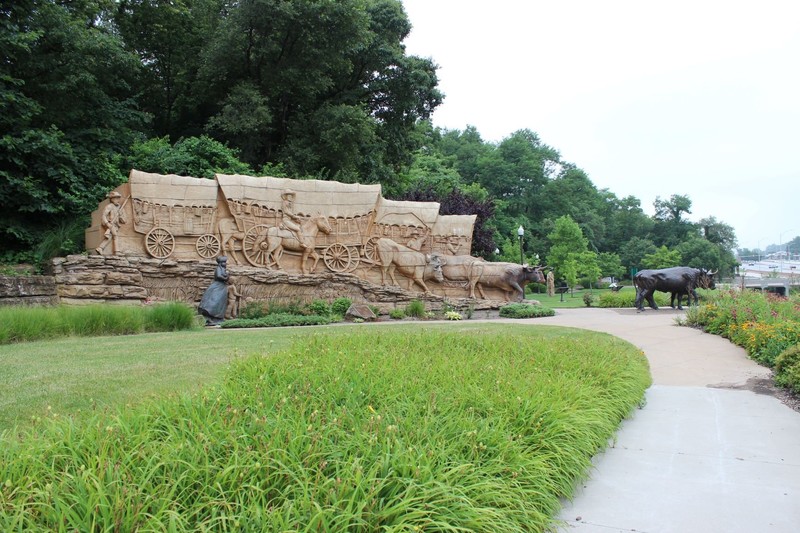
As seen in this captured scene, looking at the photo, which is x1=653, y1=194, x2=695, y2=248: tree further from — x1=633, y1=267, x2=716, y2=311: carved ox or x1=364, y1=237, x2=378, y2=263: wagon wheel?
x1=364, y1=237, x2=378, y2=263: wagon wheel

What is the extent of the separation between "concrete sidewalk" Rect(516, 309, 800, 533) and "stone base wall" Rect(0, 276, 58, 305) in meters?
13.1

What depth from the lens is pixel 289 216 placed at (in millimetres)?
16469

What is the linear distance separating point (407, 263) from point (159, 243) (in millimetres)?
7609

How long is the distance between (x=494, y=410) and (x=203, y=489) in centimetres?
215

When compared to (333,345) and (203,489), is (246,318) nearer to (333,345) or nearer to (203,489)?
(333,345)

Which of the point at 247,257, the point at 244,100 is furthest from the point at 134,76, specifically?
the point at 247,257

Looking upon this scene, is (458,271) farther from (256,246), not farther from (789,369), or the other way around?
(789,369)

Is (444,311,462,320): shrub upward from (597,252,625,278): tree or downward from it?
downward

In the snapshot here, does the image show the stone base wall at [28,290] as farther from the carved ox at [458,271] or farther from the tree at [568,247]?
the tree at [568,247]

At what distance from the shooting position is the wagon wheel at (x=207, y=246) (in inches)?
604

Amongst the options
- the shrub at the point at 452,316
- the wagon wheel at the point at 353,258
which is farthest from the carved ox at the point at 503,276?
the wagon wheel at the point at 353,258

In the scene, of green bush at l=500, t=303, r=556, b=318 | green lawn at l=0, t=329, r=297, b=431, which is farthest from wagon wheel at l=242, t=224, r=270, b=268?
green bush at l=500, t=303, r=556, b=318

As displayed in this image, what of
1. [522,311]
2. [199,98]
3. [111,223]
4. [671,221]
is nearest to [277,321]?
[111,223]

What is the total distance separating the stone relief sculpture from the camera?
14.7m
